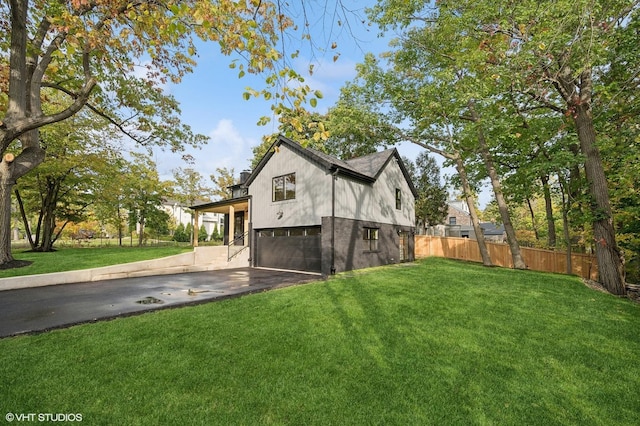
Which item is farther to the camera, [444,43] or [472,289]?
[444,43]

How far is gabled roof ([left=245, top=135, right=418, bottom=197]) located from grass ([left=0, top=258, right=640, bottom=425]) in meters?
8.37

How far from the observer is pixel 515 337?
477 cm

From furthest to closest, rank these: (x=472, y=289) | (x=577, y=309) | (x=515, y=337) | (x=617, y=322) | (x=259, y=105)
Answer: (x=472, y=289), (x=577, y=309), (x=617, y=322), (x=515, y=337), (x=259, y=105)

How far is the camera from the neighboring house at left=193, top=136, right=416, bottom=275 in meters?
13.3

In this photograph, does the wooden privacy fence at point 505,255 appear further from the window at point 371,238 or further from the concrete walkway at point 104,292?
the concrete walkway at point 104,292

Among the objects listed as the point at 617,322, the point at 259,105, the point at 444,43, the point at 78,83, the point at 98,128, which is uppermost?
the point at 444,43

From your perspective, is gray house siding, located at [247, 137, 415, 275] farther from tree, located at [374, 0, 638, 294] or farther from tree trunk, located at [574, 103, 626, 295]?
tree trunk, located at [574, 103, 626, 295]

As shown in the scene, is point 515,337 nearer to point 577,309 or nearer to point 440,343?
point 440,343

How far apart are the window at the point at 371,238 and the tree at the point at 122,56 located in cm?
932

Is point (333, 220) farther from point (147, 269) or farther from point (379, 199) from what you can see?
point (147, 269)

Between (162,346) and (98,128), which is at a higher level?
(98,128)

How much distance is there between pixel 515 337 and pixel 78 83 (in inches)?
494

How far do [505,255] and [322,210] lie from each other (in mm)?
12991

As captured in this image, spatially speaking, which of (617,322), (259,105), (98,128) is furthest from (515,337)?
(98,128)
